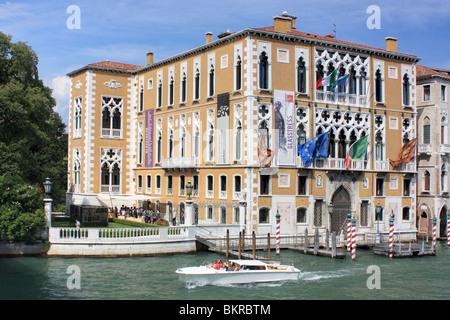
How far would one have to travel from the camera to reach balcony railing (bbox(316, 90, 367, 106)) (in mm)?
35562

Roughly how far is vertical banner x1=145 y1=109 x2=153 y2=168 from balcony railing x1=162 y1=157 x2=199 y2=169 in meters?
2.99

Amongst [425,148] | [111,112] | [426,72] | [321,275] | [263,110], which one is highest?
[426,72]

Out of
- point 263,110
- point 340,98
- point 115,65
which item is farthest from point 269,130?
point 115,65

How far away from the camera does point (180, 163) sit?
3872 centimetres

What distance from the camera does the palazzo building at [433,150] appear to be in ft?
138

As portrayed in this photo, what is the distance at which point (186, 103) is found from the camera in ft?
129

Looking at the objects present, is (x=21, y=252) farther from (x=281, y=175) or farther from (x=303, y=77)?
(x=303, y=77)

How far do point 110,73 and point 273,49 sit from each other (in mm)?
15672

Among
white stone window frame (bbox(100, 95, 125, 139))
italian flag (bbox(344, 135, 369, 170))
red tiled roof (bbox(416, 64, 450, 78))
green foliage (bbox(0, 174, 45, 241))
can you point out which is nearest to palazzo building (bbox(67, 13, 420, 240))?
white stone window frame (bbox(100, 95, 125, 139))

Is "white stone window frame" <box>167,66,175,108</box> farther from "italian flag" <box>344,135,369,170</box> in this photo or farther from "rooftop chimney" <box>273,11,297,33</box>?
"italian flag" <box>344,135,369,170</box>

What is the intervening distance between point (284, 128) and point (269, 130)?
89cm

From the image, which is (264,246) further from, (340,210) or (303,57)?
(303,57)
